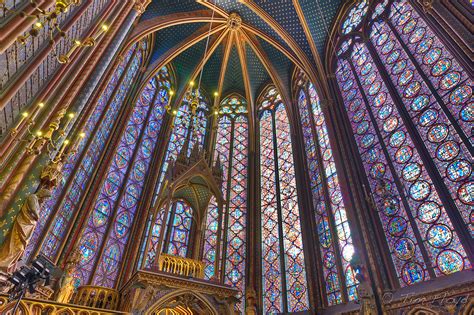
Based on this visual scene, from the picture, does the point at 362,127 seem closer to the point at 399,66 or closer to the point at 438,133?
the point at 399,66

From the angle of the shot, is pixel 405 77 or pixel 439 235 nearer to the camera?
pixel 439 235

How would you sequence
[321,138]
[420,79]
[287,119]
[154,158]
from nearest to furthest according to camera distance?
[420,79] → [321,138] → [154,158] → [287,119]

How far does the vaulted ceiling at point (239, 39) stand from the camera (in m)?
12.4

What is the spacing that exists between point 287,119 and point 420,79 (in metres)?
5.91

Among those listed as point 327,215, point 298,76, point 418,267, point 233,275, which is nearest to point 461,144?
point 418,267

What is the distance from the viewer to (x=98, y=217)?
9344 mm

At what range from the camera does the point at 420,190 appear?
23.2 feet

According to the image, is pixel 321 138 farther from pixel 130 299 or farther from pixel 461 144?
pixel 130 299

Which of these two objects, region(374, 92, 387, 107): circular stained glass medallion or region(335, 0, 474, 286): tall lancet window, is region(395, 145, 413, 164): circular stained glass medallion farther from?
region(374, 92, 387, 107): circular stained glass medallion

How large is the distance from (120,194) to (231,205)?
3.92 meters

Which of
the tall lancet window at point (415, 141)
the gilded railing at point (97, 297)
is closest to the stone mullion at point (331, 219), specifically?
the tall lancet window at point (415, 141)

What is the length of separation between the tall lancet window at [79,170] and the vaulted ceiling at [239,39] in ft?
6.52

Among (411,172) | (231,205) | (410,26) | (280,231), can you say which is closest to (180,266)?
(280,231)

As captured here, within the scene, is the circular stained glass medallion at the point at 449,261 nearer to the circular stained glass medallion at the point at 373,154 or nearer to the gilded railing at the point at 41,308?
the circular stained glass medallion at the point at 373,154
